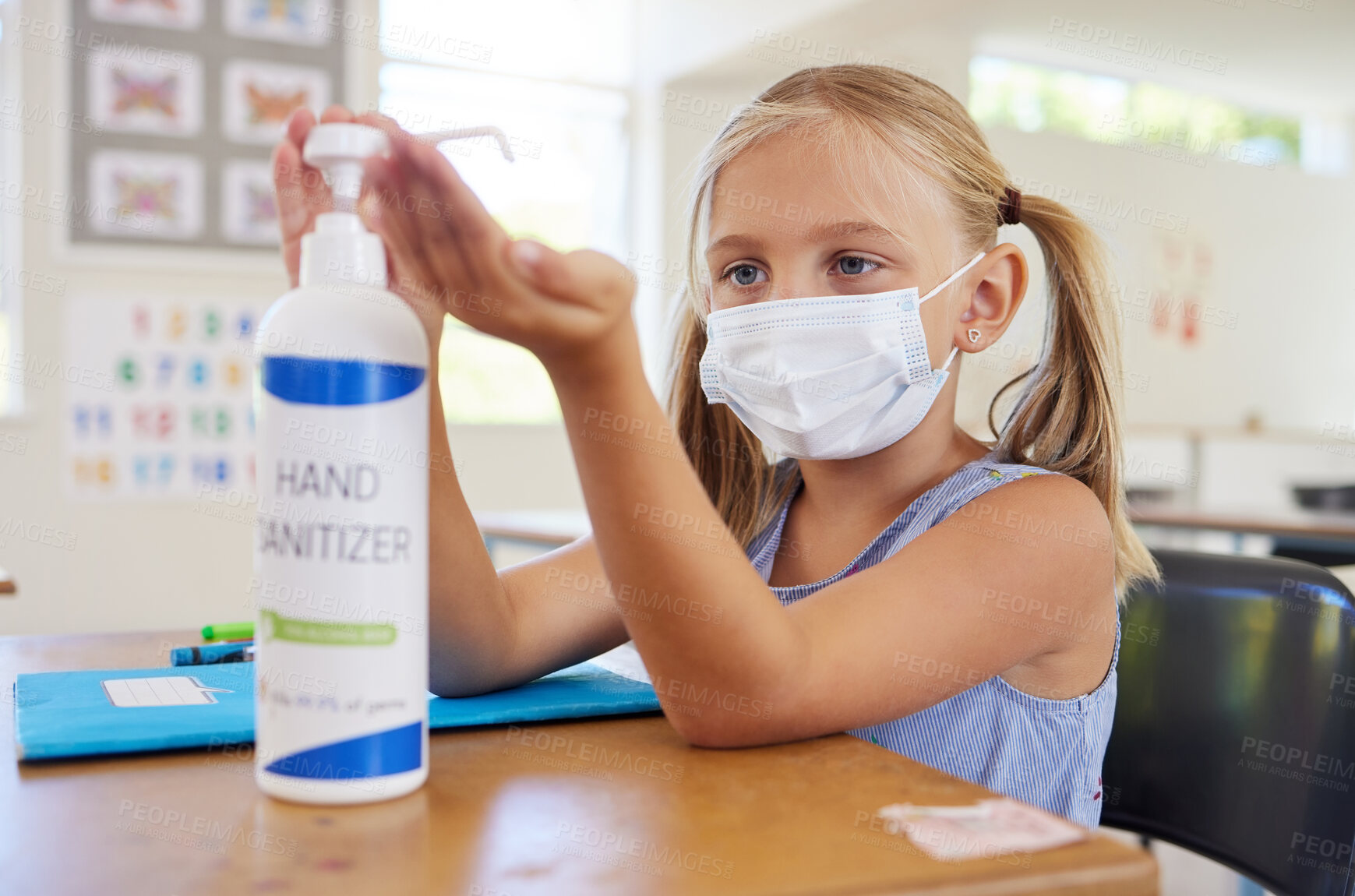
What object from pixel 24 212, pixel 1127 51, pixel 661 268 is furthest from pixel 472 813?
pixel 1127 51

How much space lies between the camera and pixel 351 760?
18.2 inches

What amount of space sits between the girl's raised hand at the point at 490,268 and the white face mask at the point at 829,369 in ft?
1.52

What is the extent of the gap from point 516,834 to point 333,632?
11cm

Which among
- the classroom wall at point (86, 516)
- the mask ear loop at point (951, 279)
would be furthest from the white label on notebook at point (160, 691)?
the classroom wall at point (86, 516)

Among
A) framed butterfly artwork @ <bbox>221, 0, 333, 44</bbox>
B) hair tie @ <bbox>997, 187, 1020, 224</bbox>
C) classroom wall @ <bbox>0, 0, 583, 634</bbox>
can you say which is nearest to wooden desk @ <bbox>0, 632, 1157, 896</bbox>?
hair tie @ <bbox>997, 187, 1020, 224</bbox>

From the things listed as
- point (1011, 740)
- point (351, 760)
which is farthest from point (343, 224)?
point (1011, 740)

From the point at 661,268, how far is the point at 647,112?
66cm

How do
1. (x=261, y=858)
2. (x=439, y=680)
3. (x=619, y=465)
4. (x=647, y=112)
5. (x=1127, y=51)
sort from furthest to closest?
(x=1127, y=51) → (x=647, y=112) → (x=439, y=680) → (x=619, y=465) → (x=261, y=858)

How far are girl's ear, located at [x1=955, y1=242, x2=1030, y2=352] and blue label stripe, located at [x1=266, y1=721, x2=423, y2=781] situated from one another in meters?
0.70

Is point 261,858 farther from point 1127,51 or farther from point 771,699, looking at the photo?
point 1127,51

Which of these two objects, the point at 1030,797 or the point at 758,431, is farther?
the point at 758,431

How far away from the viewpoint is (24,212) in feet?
11.9

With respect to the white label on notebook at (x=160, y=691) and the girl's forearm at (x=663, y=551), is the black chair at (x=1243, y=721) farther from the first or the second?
the white label on notebook at (x=160, y=691)

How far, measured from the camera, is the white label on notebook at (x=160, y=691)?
641 millimetres
